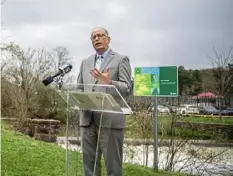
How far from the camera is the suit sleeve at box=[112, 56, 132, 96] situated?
1492 millimetres

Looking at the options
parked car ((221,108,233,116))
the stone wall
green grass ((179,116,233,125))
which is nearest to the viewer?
parked car ((221,108,233,116))

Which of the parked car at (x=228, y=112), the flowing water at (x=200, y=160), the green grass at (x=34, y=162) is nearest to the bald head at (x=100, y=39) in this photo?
the green grass at (x=34, y=162)

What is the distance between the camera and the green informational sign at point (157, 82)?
3.80 metres

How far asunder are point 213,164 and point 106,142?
10.0 feet

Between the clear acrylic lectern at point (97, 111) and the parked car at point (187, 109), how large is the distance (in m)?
2.66

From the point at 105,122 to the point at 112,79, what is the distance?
0.18m

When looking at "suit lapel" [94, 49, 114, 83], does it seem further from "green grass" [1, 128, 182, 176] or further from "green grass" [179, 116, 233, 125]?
"green grass" [179, 116, 233, 125]

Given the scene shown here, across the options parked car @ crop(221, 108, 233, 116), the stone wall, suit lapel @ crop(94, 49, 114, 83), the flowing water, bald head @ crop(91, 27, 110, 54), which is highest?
bald head @ crop(91, 27, 110, 54)

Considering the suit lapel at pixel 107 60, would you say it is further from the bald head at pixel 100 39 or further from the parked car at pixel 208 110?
the parked car at pixel 208 110

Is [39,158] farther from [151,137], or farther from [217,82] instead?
[217,82]

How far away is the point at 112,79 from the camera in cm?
155

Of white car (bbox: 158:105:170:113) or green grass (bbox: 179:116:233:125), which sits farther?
white car (bbox: 158:105:170:113)

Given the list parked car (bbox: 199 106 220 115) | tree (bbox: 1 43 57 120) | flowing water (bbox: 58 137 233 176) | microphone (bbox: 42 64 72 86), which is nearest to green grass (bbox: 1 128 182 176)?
flowing water (bbox: 58 137 233 176)

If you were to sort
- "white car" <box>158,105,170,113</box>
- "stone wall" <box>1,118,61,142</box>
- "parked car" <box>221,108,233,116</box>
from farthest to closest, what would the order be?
"stone wall" <box>1,118,61,142</box> < "white car" <box>158,105,170,113</box> < "parked car" <box>221,108,233,116</box>
